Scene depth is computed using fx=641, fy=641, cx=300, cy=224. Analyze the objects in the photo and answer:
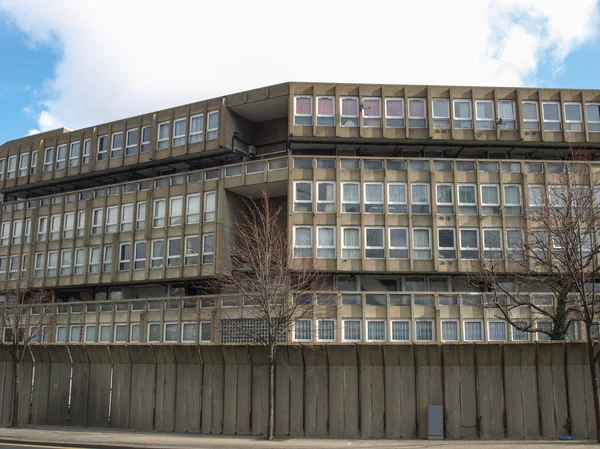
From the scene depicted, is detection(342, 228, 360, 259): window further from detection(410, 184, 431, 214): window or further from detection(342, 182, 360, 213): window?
detection(410, 184, 431, 214): window

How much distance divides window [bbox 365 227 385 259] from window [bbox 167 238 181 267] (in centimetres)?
1229

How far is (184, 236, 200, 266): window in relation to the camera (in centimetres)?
4050

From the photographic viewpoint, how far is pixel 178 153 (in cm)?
4400

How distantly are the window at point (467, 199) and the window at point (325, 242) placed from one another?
7.78m

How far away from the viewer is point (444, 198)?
38.4 metres

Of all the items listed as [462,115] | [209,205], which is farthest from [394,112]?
[209,205]

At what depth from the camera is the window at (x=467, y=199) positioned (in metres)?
38.2

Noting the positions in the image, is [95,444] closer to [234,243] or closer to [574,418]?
[574,418]

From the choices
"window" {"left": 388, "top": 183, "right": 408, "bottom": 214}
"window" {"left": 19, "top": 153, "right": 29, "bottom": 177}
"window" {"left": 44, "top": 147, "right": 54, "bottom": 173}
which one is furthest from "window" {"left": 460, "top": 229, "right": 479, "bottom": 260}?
"window" {"left": 19, "top": 153, "right": 29, "bottom": 177}

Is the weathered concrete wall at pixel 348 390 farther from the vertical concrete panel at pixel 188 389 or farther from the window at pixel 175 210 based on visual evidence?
the window at pixel 175 210

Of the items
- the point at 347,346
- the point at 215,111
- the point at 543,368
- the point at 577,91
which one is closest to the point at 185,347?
the point at 347,346

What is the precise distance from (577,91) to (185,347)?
31442 mm

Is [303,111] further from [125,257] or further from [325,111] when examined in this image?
[125,257]

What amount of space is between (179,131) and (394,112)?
48.9ft
